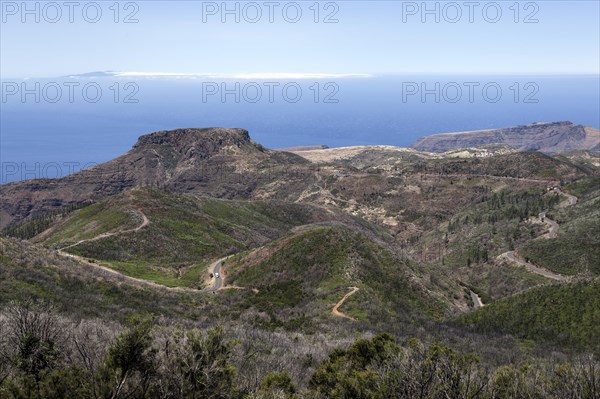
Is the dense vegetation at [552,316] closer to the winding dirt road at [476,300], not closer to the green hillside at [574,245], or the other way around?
the winding dirt road at [476,300]

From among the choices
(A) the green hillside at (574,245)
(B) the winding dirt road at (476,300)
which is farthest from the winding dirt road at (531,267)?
(B) the winding dirt road at (476,300)

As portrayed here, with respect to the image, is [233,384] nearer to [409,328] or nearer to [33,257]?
[409,328]

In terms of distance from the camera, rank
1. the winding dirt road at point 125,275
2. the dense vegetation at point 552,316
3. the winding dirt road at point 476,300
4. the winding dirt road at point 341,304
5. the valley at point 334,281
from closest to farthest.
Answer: the valley at point 334,281 → the dense vegetation at point 552,316 → the winding dirt road at point 341,304 → the winding dirt road at point 125,275 → the winding dirt road at point 476,300

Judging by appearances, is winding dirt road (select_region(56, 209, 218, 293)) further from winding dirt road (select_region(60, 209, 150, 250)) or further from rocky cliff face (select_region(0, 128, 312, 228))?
rocky cliff face (select_region(0, 128, 312, 228))

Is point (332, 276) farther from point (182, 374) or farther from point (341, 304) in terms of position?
point (182, 374)

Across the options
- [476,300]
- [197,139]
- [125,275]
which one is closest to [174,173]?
[197,139]

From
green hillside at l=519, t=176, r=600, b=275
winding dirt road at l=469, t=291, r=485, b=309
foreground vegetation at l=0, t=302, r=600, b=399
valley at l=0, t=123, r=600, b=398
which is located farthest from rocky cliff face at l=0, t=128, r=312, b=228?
foreground vegetation at l=0, t=302, r=600, b=399

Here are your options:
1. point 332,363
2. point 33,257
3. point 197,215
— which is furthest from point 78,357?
point 197,215
